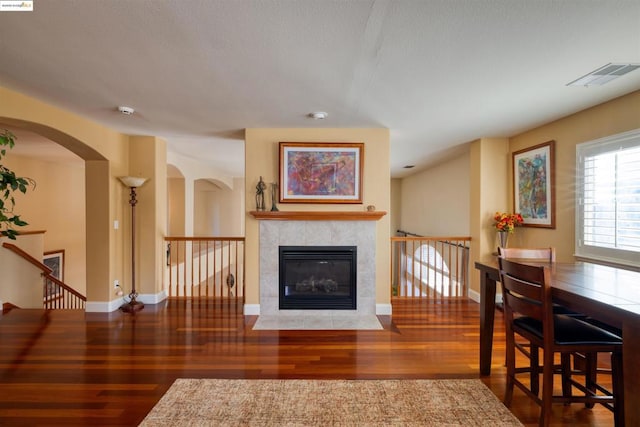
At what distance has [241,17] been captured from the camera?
171 cm

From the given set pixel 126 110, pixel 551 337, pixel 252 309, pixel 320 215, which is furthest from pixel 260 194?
pixel 551 337

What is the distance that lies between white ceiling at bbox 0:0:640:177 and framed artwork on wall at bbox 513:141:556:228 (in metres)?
0.56

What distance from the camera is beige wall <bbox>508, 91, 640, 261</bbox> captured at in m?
2.83

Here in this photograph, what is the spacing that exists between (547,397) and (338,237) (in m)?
2.58

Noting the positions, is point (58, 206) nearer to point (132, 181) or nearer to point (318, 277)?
point (132, 181)

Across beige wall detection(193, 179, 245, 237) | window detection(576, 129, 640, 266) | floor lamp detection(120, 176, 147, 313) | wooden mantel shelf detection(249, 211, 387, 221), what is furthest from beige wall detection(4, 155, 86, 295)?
window detection(576, 129, 640, 266)

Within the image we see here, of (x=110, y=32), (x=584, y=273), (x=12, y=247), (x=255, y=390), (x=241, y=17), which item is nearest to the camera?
(x=241, y=17)

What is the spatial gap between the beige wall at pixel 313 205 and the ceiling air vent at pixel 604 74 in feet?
6.37

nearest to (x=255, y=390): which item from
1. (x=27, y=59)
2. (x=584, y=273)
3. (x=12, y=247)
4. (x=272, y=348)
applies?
(x=272, y=348)

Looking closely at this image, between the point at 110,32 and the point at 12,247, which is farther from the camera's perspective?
the point at 12,247

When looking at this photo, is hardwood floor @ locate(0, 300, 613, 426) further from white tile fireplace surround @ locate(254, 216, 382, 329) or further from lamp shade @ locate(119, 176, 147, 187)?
lamp shade @ locate(119, 176, 147, 187)

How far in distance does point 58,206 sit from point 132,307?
4.27 meters

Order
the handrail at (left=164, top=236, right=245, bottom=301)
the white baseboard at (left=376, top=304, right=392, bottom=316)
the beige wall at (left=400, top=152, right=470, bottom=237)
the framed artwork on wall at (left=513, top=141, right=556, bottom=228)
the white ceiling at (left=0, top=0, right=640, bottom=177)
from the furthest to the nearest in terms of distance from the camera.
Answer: the beige wall at (left=400, top=152, right=470, bottom=237), the handrail at (left=164, top=236, right=245, bottom=301), the white baseboard at (left=376, top=304, right=392, bottom=316), the framed artwork on wall at (left=513, top=141, right=556, bottom=228), the white ceiling at (left=0, top=0, right=640, bottom=177)

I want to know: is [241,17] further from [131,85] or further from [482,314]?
[482,314]
